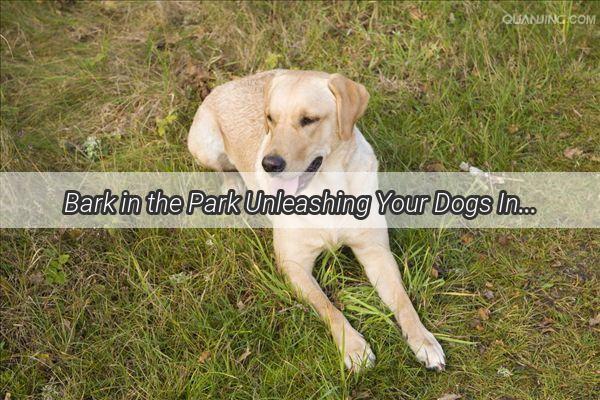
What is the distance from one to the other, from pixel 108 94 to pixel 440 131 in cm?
261

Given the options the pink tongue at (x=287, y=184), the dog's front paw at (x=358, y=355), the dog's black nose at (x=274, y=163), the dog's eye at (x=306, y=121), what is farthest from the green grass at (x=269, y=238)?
the dog's eye at (x=306, y=121)

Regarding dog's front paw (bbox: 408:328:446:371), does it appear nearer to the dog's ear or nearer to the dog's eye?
the dog's ear

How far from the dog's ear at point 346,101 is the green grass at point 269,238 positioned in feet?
3.01

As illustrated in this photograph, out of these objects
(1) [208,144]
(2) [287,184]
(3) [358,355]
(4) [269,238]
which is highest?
(2) [287,184]

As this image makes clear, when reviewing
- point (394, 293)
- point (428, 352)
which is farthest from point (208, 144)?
point (428, 352)

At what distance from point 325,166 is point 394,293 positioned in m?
0.80

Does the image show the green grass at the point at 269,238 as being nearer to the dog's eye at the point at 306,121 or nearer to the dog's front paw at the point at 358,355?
the dog's front paw at the point at 358,355

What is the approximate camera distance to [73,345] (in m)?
3.55

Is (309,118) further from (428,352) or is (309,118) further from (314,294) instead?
(428,352)

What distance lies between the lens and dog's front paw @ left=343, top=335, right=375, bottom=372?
326cm

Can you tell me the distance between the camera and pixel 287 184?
337cm

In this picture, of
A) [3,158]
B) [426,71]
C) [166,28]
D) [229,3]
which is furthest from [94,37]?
[426,71]

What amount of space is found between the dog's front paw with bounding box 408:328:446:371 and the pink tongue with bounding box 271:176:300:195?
3.28 feet

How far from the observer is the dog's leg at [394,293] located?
10.9ft
